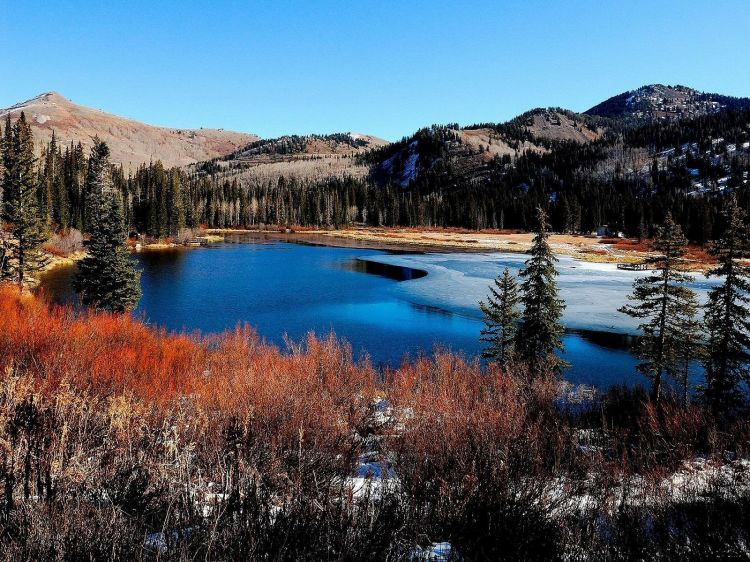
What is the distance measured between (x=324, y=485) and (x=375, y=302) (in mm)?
30788

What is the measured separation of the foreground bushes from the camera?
425 centimetres

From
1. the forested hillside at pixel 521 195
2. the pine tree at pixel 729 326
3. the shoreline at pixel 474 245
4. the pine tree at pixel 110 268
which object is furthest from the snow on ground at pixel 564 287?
the forested hillside at pixel 521 195

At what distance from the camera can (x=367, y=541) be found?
14.2 feet

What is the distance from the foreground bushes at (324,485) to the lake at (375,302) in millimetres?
12635

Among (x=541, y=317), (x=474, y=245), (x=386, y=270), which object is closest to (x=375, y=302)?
(x=541, y=317)

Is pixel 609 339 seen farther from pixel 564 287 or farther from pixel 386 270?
pixel 386 270

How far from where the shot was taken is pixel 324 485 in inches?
231

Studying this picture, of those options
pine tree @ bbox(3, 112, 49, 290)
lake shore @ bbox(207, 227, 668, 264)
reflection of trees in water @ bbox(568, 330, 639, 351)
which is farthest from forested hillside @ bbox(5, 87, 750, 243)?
reflection of trees in water @ bbox(568, 330, 639, 351)

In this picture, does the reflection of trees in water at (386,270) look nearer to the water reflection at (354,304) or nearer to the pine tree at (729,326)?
the water reflection at (354,304)

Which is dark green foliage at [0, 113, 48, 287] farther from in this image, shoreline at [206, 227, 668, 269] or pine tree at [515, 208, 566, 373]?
shoreline at [206, 227, 668, 269]

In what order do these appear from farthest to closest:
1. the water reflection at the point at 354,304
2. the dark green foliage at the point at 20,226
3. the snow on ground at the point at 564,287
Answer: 1. the dark green foliage at the point at 20,226
2. the snow on ground at the point at 564,287
3. the water reflection at the point at 354,304

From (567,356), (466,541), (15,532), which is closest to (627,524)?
(466,541)

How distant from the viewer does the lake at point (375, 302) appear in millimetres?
25109

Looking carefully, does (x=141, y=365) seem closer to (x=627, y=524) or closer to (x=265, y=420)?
(x=265, y=420)
